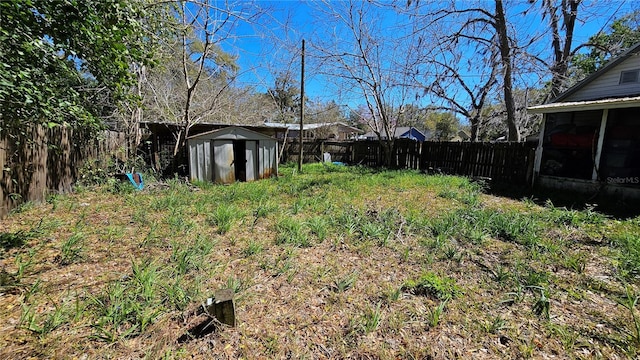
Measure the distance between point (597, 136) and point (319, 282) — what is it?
8.68 m

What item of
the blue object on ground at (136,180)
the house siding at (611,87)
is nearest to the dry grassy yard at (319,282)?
the blue object on ground at (136,180)

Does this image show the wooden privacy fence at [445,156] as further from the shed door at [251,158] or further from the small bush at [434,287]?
the small bush at [434,287]

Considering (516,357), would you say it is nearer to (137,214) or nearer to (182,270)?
(182,270)

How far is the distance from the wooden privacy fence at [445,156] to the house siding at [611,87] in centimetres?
266

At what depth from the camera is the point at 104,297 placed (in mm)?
2256

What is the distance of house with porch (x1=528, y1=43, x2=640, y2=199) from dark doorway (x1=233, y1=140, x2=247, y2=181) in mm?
8641

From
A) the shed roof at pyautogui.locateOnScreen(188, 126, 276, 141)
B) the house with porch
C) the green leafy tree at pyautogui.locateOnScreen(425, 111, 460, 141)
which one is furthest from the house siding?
the green leafy tree at pyautogui.locateOnScreen(425, 111, 460, 141)

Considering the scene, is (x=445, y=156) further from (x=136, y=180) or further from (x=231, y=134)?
(x=136, y=180)

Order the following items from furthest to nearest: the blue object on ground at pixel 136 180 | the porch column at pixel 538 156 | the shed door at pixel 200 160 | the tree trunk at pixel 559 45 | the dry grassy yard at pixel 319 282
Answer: the tree trunk at pixel 559 45 → the porch column at pixel 538 156 → the shed door at pixel 200 160 → the blue object on ground at pixel 136 180 → the dry grassy yard at pixel 319 282

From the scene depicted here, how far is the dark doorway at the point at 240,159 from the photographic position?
8297 millimetres

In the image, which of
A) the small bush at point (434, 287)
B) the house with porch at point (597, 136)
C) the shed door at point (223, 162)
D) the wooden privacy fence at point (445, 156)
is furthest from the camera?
the wooden privacy fence at point (445, 156)

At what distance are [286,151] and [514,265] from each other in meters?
10.7

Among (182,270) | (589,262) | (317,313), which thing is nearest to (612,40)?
(589,262)

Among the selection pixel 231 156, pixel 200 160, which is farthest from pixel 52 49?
pixel 231 156
